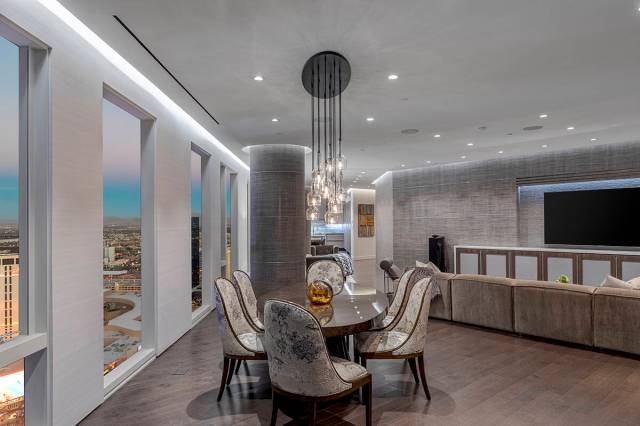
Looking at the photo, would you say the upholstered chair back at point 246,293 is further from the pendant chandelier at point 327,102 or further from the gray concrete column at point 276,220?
the gray concrete column at point 276,220

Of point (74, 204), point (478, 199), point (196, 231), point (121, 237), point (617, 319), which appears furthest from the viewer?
point (478, 199)

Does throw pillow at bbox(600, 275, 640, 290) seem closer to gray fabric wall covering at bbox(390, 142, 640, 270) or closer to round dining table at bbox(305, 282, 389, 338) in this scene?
round dining table at bbox(305, 282, 389, 338)

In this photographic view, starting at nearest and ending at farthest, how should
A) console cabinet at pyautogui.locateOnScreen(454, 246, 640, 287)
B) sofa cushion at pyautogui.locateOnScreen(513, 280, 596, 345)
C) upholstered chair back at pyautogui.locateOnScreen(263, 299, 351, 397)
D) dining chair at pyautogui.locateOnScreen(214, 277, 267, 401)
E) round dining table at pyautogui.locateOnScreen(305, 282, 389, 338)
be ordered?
1. upholstered chair back at pyautogui.locateOnScreen(263, 299, 351, 397)
2. round dining table at pyautogui.locateOnScreen(305, 282, 389, 338)
3. dining chair at pyautogui.locateOnScreen(214, 277, 267, 401)
4. sofa cushion at pyautogui.locateOnScreen(513, 280, 596, 345)
5. console cabinet at pyautogui.locateOnScreen(454, 246, 640, 287)

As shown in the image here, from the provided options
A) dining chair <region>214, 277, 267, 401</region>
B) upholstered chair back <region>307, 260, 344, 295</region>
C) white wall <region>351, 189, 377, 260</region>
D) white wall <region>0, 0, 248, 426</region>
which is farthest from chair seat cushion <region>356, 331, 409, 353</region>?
white wall <region>351, 189, 377, 260</region>

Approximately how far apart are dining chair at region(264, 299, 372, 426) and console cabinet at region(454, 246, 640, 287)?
6943 millimetres

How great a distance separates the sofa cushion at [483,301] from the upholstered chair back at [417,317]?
7.27ft

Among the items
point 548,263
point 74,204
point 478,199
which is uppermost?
point 478,199

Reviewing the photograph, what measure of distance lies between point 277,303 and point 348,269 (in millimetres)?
7946

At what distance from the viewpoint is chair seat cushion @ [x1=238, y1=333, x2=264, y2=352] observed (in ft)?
10.1

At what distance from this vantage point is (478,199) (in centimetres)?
929

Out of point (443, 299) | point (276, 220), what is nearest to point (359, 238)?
point (276, 220)

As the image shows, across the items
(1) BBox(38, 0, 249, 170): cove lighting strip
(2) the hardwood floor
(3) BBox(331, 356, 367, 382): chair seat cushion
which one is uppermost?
(1) BBox(38, 0, 249, 170): cove lighting strip

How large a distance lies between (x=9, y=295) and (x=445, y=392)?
326cm

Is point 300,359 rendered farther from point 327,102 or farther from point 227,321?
point 327,102
